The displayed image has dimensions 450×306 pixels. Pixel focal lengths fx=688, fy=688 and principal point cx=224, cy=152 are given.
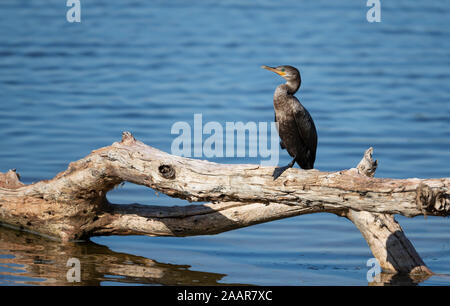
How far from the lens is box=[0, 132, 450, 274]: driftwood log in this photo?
5.21m

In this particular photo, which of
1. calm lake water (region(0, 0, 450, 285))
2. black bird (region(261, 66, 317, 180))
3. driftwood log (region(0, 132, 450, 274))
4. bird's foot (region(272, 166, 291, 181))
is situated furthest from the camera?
calm lake water (region(0, 0, 450, 285))

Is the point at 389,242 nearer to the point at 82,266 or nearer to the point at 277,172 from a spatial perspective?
the point at 277,172

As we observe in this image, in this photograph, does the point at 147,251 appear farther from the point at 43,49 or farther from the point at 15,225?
the point at 43,49

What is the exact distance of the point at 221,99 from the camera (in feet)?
47.1

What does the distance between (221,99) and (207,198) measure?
869cm

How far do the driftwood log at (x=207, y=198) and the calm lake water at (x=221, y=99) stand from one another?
0.30 m

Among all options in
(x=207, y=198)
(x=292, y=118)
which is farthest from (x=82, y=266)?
(x=292, y=118)

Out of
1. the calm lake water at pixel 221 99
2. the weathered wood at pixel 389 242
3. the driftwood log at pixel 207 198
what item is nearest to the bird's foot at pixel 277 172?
the driftwood log at pixel 207 198

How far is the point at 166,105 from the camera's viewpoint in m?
13.8

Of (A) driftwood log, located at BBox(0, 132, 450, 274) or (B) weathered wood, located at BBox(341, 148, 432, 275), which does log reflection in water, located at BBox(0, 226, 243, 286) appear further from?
(B) weathered wood, located at BBox(341, 148, 432, 275)

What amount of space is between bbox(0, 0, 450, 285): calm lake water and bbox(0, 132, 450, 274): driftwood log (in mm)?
304

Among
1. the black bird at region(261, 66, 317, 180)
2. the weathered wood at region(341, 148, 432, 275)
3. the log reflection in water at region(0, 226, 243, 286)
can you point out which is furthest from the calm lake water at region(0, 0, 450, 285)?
the black bird at region(261, 66, 317, 180)
